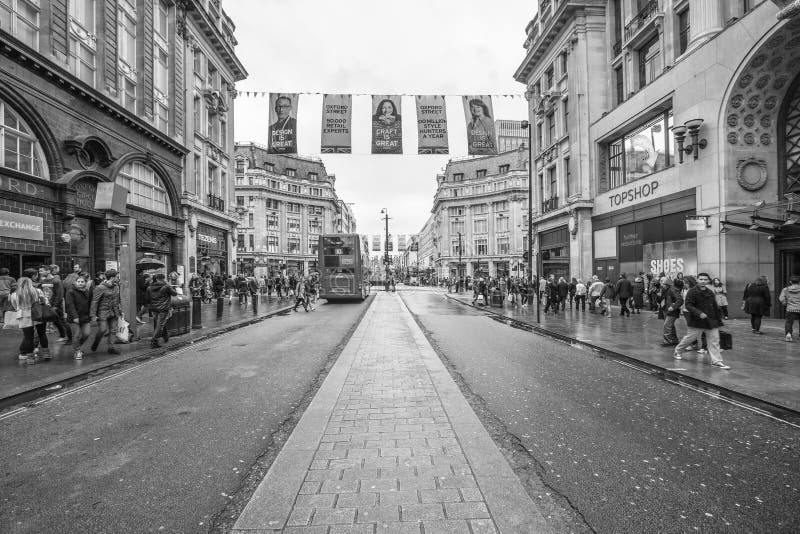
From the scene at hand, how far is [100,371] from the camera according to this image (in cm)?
730

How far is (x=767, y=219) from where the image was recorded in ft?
42.9

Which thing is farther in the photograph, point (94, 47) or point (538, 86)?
point (538, 86)

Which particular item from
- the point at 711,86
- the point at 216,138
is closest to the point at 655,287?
the point at 711,86

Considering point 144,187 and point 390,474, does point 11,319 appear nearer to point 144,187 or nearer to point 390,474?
point 390,474

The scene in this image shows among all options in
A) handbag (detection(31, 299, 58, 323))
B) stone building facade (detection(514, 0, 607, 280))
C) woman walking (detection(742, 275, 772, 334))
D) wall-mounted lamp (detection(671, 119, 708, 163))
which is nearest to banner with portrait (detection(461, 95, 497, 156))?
wall-mounted lamp (detection(671, 119, 708, 163))

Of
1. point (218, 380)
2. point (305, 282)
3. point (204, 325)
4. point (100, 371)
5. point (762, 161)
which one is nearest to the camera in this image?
point (218, 380)

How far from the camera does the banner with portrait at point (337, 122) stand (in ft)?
57.8

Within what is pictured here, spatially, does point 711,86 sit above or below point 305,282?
above

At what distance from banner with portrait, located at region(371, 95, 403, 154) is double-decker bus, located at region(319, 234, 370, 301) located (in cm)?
867

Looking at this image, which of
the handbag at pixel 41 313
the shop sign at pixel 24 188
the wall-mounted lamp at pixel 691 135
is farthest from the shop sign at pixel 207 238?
the wall-mounted lamp at pixel 691 135

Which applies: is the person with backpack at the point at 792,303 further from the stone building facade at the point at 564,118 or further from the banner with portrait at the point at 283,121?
the banner with portrait at the point at 283,121

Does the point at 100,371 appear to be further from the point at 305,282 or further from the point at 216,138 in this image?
the point at 216,138

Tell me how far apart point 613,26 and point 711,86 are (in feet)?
36.1

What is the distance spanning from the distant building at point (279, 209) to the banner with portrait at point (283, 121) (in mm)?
48870
